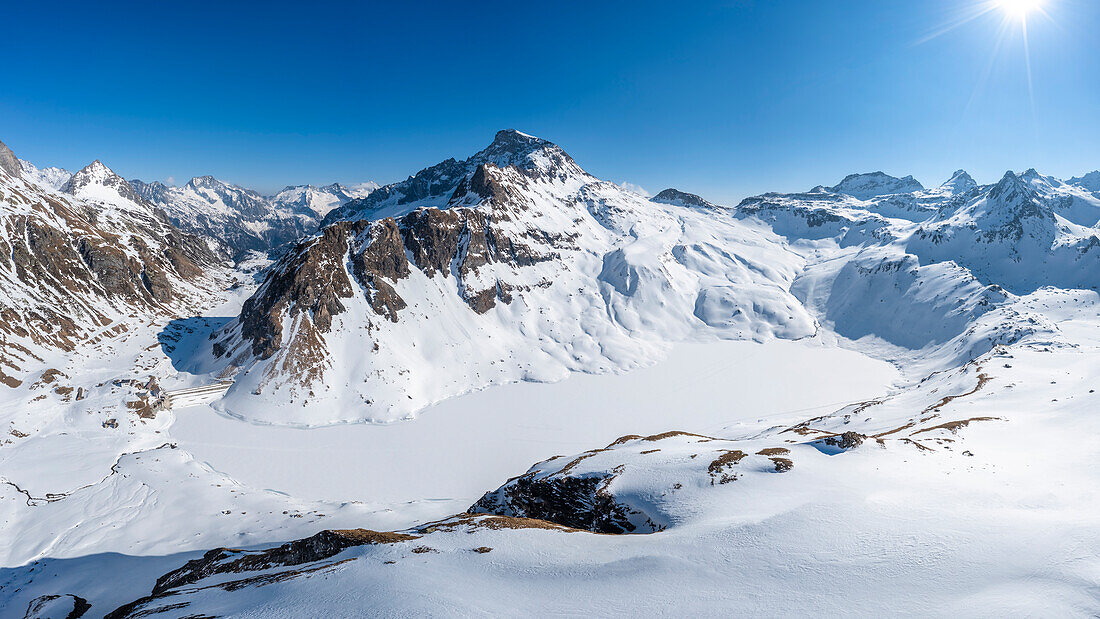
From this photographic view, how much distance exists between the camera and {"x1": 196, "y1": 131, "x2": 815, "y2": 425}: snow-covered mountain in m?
104

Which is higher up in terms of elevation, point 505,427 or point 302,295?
point 302,295

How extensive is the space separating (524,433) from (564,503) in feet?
161

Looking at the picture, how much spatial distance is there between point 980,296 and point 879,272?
159ft

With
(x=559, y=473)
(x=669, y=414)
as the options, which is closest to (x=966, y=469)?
(x=559, y=473)

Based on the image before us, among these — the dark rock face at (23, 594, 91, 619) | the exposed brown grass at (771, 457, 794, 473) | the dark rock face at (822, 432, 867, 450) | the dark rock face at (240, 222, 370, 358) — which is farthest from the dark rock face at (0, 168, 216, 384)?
the dark rock face at (822, 432, 867, 450)

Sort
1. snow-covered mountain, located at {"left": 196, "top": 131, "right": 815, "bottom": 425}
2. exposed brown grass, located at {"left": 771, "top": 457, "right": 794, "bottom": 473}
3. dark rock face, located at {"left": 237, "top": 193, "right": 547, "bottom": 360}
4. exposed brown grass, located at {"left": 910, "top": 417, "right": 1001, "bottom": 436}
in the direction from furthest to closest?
dark rock face, located at {"left": 237, "top": 193, "right": 547, "bottom": 360}
snow-covered mountain, located at {"left": 196, "top": 131, "right": 815, "bottom": 425}
exposed brown grass, located at {"left": 910, "top": 417, "right": 1001, "bottom": 436}
exposed brown grass, located at {"left": 771, "top": 457, "right": 794, "bottom": 473}

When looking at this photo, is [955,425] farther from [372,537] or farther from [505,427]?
[505,427]

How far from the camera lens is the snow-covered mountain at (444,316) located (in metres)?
104

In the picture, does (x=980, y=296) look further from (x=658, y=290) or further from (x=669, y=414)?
(x=669, y=414)

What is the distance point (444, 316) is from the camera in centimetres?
14100

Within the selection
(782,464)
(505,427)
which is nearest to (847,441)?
(782,464)

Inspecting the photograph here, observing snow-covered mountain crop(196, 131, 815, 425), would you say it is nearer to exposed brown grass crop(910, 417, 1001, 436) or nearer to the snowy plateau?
the snowy plateau

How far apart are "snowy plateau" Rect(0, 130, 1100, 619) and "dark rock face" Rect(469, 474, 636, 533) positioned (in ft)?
1.08

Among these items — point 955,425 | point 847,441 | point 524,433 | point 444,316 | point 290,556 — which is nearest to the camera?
point 290,556
